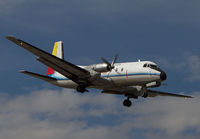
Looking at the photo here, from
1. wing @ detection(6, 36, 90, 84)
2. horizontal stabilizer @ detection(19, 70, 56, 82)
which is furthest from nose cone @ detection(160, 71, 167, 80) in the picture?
horizontal stabilizer @ detection(19, 70, 56, 82)

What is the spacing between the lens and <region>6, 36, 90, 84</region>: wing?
35438 millimetres

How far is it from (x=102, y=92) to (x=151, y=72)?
318 inches

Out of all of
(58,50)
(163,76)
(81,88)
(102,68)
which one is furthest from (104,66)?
(58,50)

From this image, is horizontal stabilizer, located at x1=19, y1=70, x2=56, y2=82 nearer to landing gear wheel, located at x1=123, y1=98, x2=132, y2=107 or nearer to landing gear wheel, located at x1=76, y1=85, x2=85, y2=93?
landing gear wheel, located at x1=76, y1=85, x2=85, y2=93

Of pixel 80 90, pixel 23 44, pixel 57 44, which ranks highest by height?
pixel 57 44

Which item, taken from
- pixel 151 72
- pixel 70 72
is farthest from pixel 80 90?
pixel 151 72

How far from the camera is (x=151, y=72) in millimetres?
36656

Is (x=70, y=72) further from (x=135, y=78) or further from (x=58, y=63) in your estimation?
(x=135, y=78)

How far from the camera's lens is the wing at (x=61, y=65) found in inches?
1395

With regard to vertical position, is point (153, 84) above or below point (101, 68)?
below

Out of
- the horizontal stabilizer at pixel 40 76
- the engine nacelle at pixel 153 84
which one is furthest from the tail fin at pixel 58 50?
the engine nacelle at pixel 153 84

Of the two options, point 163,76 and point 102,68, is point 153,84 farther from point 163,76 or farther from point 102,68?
point 102,68

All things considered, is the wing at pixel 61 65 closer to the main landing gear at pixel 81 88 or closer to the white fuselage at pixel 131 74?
the main landing gear at pixel 81 88

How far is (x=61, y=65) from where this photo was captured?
38.0 m
